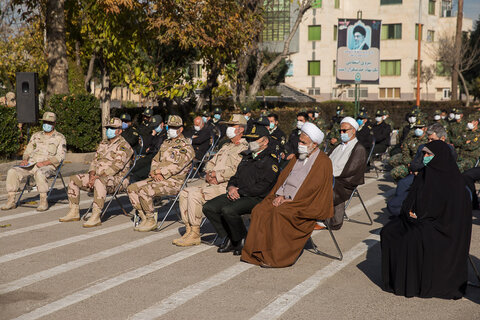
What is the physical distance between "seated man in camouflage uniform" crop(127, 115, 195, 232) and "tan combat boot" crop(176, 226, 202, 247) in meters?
0.96

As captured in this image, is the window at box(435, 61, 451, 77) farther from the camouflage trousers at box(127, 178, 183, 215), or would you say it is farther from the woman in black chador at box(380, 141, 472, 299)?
the woman in black chador at box(380, 141, 472, 299)

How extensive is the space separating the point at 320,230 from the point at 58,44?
1282 cm

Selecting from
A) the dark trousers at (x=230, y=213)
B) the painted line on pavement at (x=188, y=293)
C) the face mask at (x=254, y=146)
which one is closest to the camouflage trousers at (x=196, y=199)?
the dark trousers at (x=230, y=213)

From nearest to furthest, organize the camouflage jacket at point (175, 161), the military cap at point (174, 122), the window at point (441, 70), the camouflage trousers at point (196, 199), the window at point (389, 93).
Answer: the camouflage trousers at point (196, 199) < the camouflage jacket at point (175, 161) < the military cap at point (174, 122) < the window at point (441, 70) < the window at point (389, 93)

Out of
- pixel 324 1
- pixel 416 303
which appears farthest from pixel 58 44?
pixel 324 1

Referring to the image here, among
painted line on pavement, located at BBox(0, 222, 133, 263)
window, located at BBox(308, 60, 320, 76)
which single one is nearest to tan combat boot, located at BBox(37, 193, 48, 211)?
painted line on pavement, located at BBox(0, 222, 133, 263)

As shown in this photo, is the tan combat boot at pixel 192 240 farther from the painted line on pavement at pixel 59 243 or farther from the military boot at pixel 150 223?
the painted line on pavement at pixel 59 243

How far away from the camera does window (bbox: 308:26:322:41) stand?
65.8 metres

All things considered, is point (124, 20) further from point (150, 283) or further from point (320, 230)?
point (150, 283)

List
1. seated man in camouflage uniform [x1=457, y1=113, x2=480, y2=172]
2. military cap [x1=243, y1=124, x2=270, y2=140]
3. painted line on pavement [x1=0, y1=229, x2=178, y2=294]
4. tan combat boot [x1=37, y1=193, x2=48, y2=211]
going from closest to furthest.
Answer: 1. painted line on pavement [x1=0, y1=229, x2=178, y2=294]
2. military cap [x1=243, y1=124, x2=270, y2=140]
3. tan combat boot [x1=37, y1=193, x2=48, y2=211]
4. seated man in camouflage uniform [x1=457, y1=113, x2=480, y2=172]

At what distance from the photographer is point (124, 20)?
792 inches

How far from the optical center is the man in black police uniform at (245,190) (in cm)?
778

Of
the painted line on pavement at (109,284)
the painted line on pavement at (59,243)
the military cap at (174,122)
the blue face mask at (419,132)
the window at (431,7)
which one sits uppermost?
the window at (431,7)

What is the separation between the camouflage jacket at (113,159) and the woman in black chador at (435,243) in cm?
477
